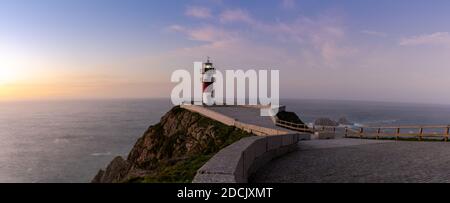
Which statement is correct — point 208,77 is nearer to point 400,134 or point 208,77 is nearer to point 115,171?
point 115,171

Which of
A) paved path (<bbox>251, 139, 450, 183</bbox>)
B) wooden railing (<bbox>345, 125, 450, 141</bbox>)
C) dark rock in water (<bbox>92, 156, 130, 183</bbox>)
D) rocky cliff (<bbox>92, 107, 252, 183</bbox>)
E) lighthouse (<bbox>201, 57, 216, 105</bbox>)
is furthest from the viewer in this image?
lighthouse (<bbox>201, 57, 216, 105</bbox>)

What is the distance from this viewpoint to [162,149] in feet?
125

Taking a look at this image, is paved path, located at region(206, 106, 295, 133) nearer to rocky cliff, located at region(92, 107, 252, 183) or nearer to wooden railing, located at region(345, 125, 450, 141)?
rocky cliff, located at region(92, 107, 252, 183)

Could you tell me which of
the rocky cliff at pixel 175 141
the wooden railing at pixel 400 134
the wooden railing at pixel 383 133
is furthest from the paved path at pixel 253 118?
the wooden railing at pixel 400 134

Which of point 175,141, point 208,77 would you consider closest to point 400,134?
point 175,141

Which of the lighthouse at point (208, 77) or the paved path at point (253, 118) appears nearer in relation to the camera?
the paved path at point (253, 118)

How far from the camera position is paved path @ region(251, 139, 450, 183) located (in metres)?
8.71

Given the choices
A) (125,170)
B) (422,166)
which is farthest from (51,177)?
(422,166)

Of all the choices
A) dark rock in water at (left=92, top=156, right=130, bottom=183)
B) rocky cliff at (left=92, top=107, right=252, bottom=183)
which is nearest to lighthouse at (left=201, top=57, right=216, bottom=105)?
rocky cliff at (left=92, top=107, right=252, bottom=183)

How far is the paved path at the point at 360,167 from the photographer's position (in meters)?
8.71

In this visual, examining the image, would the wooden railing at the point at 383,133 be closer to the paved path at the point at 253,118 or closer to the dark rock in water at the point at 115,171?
the paved path at the point at 253,118

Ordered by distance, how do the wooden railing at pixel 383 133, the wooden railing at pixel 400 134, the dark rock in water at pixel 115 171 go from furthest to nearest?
1. the dark rock in water at pixel 115 171
2. the wooden railing at pixel 383 133
3. the wooden railing at pixel 400 134

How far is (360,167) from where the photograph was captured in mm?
10188
